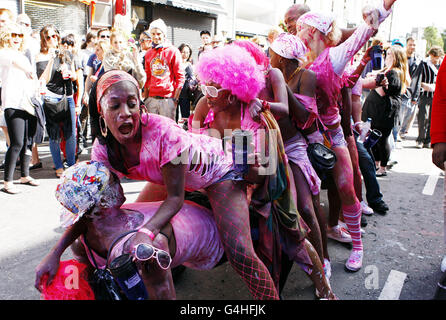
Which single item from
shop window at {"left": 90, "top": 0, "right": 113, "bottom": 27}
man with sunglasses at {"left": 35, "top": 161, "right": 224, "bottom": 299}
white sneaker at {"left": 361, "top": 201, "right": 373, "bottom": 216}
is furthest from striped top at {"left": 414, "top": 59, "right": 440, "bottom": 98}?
shop window at {"left": 90, "top": 0, "right": 113, "bottom": 27}

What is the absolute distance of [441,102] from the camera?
8.50 ft

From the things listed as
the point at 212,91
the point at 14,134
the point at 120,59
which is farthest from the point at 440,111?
the point at 14,134

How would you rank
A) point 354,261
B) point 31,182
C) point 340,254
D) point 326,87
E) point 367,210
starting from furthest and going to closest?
point 31,182 < point 367,210 < point 340,254 < point 354,261 < point 326,87

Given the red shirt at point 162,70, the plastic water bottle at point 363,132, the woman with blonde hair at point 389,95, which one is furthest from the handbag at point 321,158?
the red shirt at point 162,70

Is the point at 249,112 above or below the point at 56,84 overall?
below

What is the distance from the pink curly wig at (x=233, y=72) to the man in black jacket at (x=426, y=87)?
22.9ft

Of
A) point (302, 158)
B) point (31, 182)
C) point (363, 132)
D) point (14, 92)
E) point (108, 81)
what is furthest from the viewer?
point (31, 182)

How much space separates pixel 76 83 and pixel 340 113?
12.5 ft

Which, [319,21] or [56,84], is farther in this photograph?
[56,84]

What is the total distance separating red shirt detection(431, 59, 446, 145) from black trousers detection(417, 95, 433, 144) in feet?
20.4

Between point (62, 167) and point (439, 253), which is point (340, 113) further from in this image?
point (62, 167)

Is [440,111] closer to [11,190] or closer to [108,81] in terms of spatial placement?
[108,81]

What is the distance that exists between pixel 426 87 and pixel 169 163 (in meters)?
7.91

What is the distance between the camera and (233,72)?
2326mm
